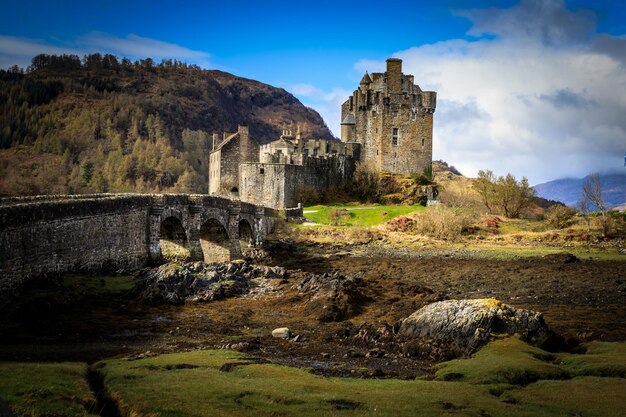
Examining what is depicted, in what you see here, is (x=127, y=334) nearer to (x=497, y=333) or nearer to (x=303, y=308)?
(x=303, y=308)

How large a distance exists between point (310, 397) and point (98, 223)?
69.5 ft

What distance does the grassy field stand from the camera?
14672 millimetres

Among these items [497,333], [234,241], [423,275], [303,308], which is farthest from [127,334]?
[234,241]

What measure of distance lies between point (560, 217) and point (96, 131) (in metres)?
104

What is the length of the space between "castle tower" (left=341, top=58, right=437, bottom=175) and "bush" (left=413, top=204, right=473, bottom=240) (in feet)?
59.1

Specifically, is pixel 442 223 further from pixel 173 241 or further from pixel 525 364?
pixel 525 364

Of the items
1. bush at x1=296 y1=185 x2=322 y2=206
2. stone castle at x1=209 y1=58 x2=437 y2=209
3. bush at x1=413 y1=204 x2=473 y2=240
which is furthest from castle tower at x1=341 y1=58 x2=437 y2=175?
bush at x1=413 y1=204 x2=473 y2=240

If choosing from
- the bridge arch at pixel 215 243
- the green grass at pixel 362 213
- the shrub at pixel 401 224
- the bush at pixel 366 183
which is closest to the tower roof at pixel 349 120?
the bush at pixel 366 183

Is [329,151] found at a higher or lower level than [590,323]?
higher

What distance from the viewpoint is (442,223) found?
59906mm

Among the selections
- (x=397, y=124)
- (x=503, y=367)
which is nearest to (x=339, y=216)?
(x=397, y=124)

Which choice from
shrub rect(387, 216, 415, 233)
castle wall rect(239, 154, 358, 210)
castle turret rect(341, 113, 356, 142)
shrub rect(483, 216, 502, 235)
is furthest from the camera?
castle turret rect(341, 113, 356, 142)

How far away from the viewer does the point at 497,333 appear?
877 inches

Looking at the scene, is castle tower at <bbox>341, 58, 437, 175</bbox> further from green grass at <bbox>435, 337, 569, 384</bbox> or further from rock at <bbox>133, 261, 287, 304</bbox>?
green grass at <bbox>435, 337, 569, 384</bbox>
